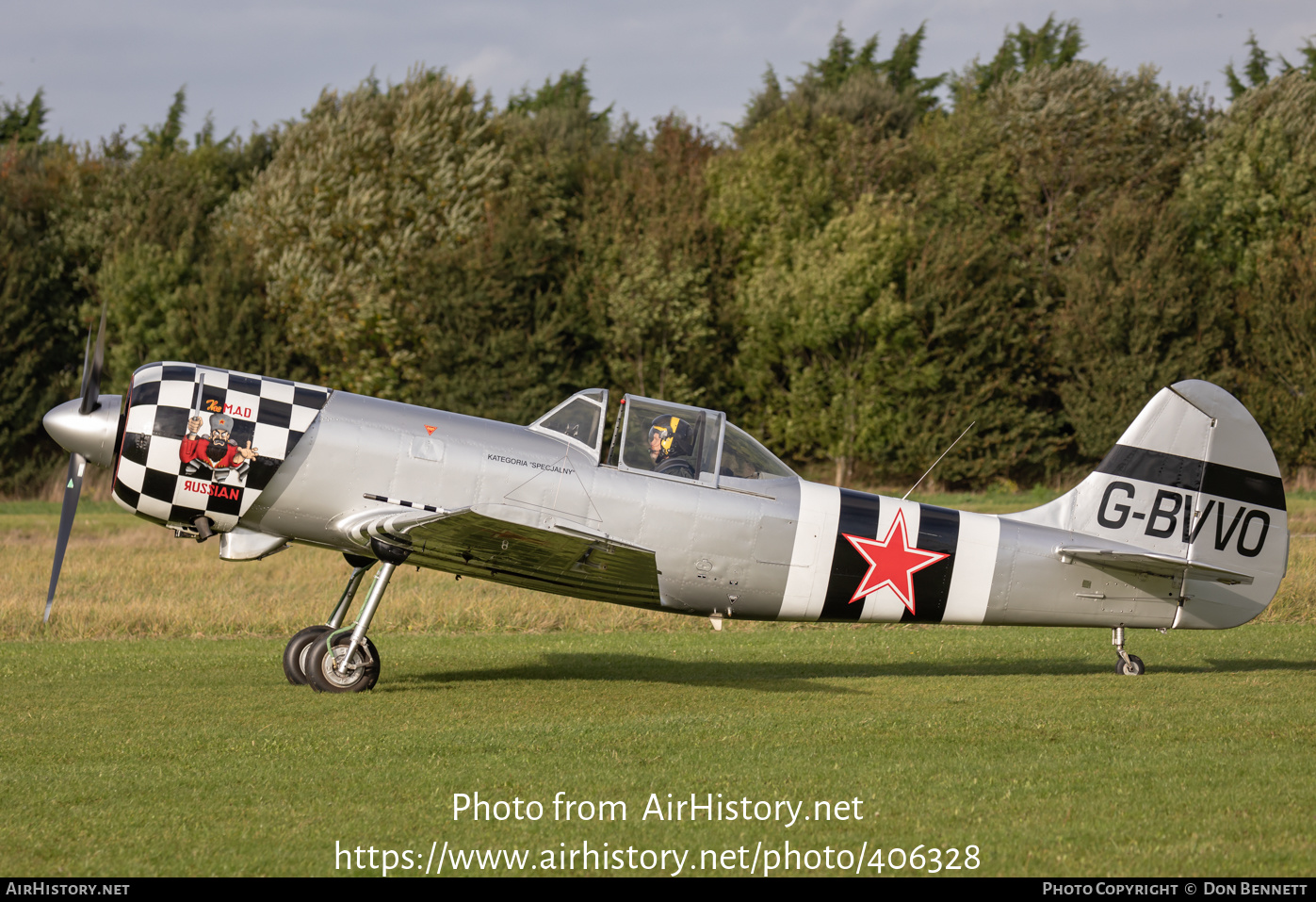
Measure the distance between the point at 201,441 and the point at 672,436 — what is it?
350 cm

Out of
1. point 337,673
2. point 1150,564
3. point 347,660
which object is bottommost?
point 337,673

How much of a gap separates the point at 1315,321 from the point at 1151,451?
2911 centimetres

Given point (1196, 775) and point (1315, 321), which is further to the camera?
point (1315, 321)

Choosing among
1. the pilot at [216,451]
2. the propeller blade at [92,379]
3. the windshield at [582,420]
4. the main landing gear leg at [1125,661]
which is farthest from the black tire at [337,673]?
the main landing gear leg at [1125,661]

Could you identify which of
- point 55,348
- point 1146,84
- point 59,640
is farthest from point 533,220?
point 59,640

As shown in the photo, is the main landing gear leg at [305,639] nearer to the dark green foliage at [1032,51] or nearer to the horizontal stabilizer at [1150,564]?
the horizontal stabilizer at [1150,564]

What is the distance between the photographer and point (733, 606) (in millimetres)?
9680

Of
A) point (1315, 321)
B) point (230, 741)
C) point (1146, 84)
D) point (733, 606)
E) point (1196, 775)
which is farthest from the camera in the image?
point (1146, 84)

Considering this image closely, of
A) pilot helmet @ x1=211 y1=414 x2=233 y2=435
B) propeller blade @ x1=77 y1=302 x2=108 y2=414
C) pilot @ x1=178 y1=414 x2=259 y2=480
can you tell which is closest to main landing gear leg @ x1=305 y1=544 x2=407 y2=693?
pilot @ x1=178 y1=414 x2=259 y2=480

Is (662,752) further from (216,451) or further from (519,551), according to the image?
(216,451)

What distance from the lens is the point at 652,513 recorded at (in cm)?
924

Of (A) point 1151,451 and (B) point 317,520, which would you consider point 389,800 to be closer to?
(B) point 317,520

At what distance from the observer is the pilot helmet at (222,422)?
345 inches

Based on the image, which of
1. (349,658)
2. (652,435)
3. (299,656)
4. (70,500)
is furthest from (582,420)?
(70,500)
